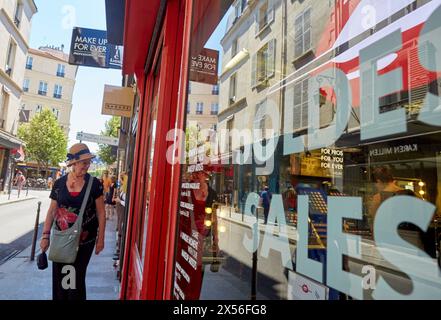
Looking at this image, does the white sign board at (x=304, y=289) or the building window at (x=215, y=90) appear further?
the building window at (x=215, y=90)

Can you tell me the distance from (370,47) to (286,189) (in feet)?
1.85

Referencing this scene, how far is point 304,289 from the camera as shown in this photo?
959 millimetres

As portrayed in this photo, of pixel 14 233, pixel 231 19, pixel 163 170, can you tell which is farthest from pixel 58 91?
pixel 231 19

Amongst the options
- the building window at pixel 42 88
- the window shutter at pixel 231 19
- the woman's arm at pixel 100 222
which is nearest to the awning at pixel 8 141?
the woman's arm at pixel 100 222

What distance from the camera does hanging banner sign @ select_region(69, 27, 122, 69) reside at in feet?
23.4

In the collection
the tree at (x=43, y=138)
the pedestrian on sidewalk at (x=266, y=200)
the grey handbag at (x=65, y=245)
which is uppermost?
the tree at (x=43, y=138)

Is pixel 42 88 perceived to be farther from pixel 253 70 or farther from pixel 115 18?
pixel 253 70

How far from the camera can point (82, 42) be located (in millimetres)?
7281

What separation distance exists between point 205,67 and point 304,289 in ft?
3.82

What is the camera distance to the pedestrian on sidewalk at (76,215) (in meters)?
3.20

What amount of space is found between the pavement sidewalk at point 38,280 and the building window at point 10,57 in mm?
18277

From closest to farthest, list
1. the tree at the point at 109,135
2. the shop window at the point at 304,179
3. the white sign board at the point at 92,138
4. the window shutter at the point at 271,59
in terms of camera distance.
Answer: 1. the shop window at the point at 304,179
2. the window shutter at the point at 271,59
3. the white sign board at the point at 92,138
4. the tree at the point at 109,135

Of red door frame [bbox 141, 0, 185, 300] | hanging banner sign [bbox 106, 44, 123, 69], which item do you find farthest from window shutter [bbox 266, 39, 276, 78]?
hanging banner sign [bbox 106, 44, 123, 69]

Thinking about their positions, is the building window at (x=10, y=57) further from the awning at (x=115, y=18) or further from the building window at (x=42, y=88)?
the building window at (x=42, y=88)
